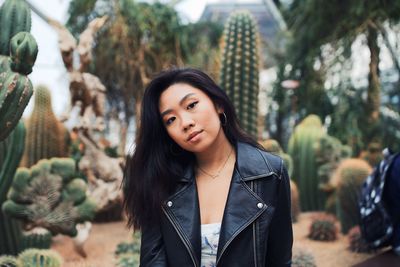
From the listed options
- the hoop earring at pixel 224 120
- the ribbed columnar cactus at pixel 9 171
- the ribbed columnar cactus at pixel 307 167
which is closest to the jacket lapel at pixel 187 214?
the hoop earring at pixel 224 120

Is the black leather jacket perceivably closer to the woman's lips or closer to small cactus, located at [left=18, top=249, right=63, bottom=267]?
the woman's lips

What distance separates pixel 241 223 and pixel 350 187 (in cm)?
308

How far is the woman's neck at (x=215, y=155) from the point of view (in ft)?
5.08

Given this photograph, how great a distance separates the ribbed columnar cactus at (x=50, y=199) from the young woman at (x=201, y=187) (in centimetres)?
215

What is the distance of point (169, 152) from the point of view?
161 cm

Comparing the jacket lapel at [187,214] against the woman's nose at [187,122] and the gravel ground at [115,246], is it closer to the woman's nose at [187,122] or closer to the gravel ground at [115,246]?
the woman's nose at [187,122]

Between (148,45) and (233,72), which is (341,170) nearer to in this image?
(233,72)

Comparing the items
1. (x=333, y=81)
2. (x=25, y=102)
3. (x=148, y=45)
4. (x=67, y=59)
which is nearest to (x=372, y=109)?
(x=333, y=81)

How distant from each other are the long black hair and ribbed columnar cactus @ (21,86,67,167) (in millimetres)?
4036

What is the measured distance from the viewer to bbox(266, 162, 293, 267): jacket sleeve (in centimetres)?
147

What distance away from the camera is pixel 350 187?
165 inches

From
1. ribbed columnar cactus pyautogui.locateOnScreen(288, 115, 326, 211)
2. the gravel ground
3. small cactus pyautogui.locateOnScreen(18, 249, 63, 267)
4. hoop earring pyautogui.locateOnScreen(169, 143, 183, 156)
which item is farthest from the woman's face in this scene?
ribbed columnar cactus pyautogui.locateOnScreen(288, 115, 326, 211)

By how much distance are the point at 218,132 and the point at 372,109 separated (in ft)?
22.8

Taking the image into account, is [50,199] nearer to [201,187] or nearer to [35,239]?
[35,239]
